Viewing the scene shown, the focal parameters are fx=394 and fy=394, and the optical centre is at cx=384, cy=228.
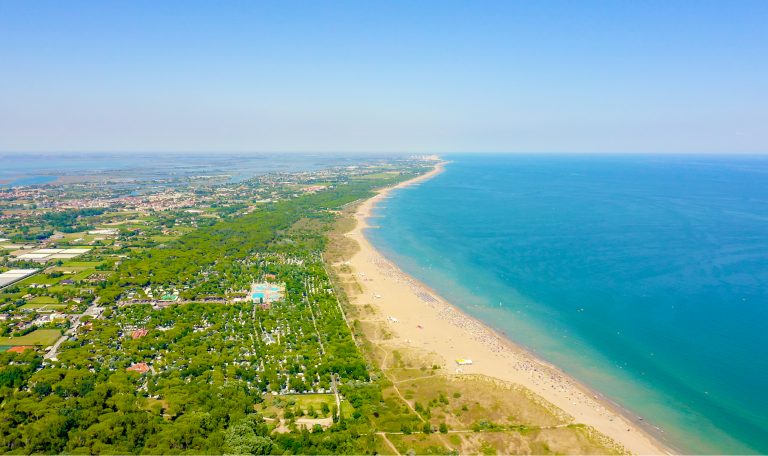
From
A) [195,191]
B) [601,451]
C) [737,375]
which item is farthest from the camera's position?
[195,191]

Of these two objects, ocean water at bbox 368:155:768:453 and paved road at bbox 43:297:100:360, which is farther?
paved road at bbox 43:297:100:360

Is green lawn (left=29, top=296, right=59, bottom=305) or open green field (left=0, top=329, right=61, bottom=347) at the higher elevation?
green lawn (left=29, top=296, right=59, bottom=305)

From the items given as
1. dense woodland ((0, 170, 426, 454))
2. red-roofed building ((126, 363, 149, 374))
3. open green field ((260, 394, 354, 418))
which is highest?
dense woodland ((0, 170, 426, 454))

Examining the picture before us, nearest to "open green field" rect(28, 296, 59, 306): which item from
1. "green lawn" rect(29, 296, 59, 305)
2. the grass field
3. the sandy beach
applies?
"green lawn" rect(29, 296, 59, 305)

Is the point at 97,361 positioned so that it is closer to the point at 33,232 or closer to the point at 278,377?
the point at 278,377

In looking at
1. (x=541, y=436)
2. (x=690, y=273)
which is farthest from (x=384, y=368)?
(x=690, y=273)

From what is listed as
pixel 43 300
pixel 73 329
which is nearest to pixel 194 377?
pixel 73 329

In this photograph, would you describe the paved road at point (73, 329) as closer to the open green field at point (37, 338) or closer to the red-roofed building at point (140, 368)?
the open green field at point (37, 338)

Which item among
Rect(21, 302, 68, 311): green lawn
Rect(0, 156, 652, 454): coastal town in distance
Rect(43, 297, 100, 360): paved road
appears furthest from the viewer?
Rect(21, 302, 68, 311): green lawn

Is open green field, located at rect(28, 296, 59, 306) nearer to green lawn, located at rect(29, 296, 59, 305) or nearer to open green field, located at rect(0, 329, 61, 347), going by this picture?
green lawn, located at rect(29, 296, 59, 305)
